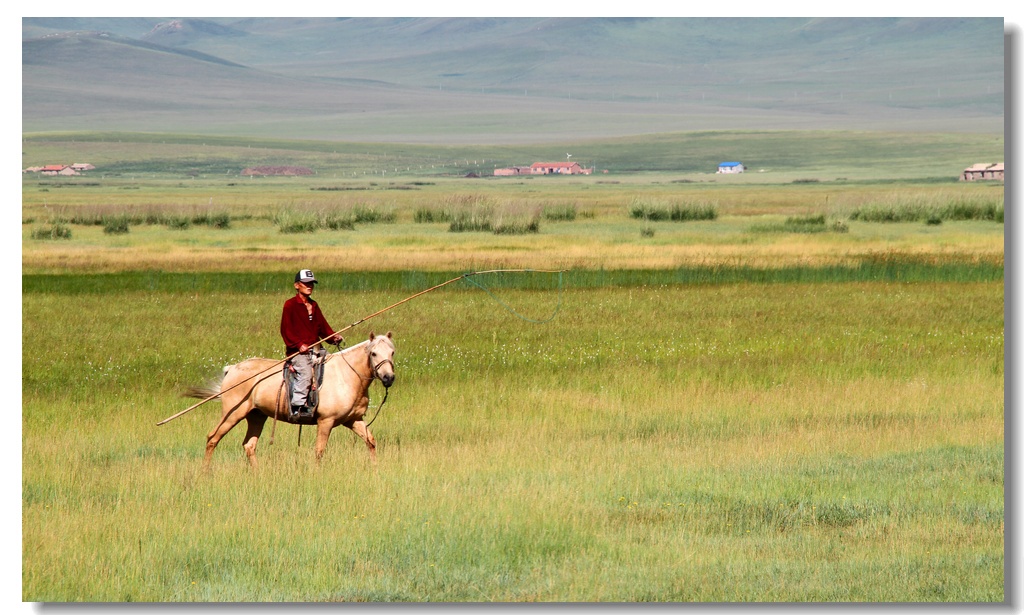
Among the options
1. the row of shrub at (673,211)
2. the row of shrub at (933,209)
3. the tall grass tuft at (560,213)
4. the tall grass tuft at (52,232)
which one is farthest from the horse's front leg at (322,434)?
the tall grass tuft at (560,213)

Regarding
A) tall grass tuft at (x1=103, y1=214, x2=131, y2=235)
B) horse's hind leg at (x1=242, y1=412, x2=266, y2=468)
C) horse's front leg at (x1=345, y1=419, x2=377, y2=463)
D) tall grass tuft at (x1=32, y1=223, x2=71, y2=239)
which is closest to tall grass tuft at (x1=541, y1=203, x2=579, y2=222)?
tall grass tuft at (x1=103, y1=214, x2=131, y2=235)

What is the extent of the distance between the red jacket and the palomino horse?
302mm

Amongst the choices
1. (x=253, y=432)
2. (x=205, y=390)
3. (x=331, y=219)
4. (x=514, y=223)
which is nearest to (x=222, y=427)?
(x=253, y=432)

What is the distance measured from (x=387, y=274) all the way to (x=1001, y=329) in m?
20.3

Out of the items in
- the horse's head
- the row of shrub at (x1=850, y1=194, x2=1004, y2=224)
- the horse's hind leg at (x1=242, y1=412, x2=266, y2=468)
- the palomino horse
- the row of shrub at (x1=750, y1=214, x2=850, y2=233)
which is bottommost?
the horse's hind leg at (x1=242, y1=412, x2=266, y2=468)

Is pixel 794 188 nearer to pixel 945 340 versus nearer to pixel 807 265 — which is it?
pixel 807 265

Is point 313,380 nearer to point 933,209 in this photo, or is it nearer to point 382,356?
point 382,356

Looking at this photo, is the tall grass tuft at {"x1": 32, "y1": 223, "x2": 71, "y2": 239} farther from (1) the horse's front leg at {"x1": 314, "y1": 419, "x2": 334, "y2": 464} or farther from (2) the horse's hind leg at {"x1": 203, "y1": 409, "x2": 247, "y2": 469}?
(1) the horse's front leg at {"x1": 314, "y1": 419, "x2": 334, "y2": 464}

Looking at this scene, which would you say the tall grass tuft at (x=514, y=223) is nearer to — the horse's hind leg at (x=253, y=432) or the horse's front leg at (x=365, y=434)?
the horse's hind leg at (x=253, y=432)

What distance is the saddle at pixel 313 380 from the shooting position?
12945 mm

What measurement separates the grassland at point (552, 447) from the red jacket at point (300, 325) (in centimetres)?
138

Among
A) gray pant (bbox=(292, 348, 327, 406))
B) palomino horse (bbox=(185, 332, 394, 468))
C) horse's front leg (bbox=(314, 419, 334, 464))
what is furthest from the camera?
horse's front leg (bbox=(314, 419, 334, 464))

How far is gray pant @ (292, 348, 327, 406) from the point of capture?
12922mm

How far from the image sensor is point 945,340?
2655cm
